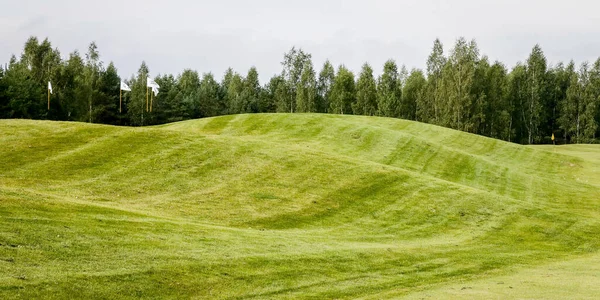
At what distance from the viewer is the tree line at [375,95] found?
118375mm

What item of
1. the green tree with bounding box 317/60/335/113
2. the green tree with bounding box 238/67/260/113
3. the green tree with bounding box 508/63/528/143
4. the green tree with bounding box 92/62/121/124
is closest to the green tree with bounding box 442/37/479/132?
the green tree with bounding box 508/63/528/143

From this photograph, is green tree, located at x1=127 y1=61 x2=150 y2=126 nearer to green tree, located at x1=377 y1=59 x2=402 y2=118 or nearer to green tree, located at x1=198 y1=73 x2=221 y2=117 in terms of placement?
green tree, located at x1=198 y1=73 x2=221 y2=117

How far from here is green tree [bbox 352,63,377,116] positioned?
5679 inches

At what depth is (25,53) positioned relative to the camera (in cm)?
13100

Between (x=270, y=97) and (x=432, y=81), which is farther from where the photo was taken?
(x=270, y=97)

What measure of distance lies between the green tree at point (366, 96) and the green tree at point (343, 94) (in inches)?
156

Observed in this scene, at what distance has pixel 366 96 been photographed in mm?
144125

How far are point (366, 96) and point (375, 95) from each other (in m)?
2.73

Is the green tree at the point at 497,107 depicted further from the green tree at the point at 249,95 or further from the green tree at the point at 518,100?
the green tree at the point at 249,95

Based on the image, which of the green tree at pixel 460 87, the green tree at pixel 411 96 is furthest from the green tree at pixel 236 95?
the green tree at pixel 460 87

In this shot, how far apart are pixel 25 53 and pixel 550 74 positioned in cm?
13590

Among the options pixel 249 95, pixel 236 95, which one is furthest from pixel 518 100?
pixel 236 95

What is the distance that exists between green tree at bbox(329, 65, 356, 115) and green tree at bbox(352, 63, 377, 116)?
13.0ft

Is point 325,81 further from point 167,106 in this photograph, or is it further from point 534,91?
point 534,91
